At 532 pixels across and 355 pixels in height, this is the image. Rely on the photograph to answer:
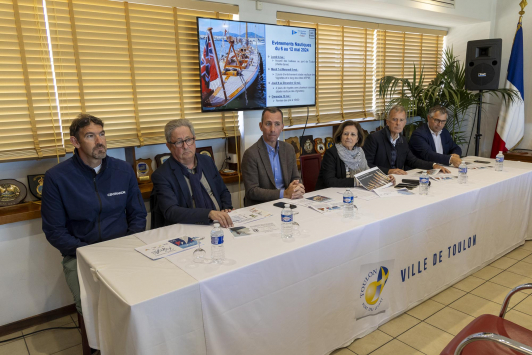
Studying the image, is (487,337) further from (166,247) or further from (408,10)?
(408,10)

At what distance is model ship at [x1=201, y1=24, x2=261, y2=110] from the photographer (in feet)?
10.7

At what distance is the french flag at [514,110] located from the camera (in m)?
4.98

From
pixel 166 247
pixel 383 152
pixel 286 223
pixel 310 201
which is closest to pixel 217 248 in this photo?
pixel 166 247

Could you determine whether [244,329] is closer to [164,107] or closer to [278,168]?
[278,168]

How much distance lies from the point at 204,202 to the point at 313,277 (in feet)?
3.03

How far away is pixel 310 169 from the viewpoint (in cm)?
335

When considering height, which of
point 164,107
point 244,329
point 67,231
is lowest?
point 244,329

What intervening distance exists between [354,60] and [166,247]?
12.1 ft

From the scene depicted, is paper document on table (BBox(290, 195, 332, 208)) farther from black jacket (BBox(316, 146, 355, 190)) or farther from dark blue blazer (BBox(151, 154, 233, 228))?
dark blue blazer (BBox(151, 154, 233, 228))

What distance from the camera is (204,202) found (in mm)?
2439

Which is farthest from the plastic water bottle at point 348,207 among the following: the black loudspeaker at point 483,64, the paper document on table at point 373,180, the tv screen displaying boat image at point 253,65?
the black loudspeaker at point 483,64

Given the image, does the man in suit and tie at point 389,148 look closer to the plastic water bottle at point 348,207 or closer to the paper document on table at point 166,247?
the plastic water bottle at point 348,207

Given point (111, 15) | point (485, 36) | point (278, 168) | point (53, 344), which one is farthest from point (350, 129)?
point (485, 36)

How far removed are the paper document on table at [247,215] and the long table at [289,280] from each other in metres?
0.10
